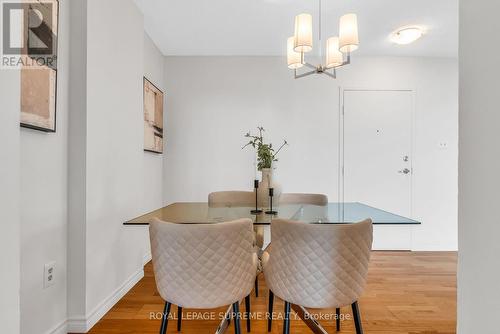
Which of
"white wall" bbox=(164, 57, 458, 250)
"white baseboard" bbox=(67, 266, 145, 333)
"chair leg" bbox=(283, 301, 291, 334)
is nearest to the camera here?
"chair leg" bbox=(283, 301, 291, 334)

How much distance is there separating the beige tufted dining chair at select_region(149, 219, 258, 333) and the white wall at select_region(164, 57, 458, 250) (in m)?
2.33

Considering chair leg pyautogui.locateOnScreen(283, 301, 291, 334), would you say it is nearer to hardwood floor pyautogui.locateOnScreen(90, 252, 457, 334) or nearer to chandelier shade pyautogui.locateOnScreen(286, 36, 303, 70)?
hardwood floor pyautogui.locateOnScreen(90, 252, 457, 334)

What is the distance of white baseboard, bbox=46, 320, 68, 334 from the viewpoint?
1.56 meters

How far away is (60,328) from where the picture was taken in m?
1.62

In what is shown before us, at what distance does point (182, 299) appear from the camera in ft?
4.25

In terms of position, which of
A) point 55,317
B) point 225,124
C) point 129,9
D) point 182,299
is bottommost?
point 55,317

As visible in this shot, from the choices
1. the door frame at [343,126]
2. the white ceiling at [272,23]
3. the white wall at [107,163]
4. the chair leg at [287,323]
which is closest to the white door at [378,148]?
the door frame at [343,126]

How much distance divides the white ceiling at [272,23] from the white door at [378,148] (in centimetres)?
62

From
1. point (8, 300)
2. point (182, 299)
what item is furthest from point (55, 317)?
point (8, 300)

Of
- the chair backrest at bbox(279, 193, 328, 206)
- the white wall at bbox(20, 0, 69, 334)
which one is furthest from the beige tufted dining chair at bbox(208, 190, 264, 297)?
the white wall at bbox(20, 0, 69, 334)

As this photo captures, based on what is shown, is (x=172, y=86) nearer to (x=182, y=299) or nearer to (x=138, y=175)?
(x=138, y=175)

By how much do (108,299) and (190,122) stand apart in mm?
2281

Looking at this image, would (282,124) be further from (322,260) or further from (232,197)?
(322,260)

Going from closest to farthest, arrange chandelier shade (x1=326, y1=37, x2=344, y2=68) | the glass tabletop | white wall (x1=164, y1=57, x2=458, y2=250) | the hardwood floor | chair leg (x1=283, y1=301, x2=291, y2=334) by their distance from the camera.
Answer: chair leg (x1=283, y1=301, x2=291, y2=334) → the glass tabletop → the hardwood floor → chandelier shade (x1=326, y1=37, x2=344, y2=68) → white wall (x1=164, y1=57, x2=458, y2=250)
